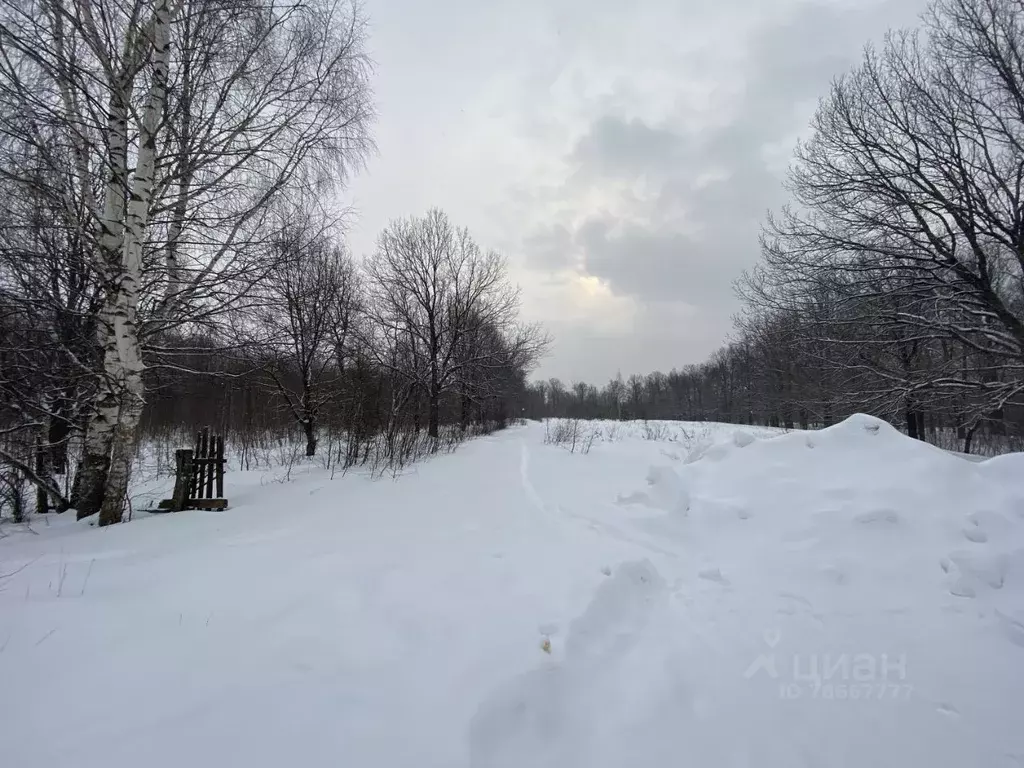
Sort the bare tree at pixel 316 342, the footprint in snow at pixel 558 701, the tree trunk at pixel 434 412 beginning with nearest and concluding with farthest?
the footprint in snow at pixel 558 701 → the bare tree at pixel 316 342 → the tree trunk at pixel 434 412

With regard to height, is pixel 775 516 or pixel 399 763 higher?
pixel 775 516

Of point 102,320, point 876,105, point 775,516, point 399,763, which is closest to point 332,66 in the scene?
point 102,320

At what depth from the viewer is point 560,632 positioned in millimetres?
2371

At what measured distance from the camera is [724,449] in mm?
5492

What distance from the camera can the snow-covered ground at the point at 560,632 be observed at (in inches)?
65.0

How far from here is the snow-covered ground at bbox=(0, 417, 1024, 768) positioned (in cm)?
165

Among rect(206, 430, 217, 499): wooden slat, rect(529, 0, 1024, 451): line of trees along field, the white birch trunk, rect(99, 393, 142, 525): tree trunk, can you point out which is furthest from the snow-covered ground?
rect(529, 0, 1024, 451): line of trees along field

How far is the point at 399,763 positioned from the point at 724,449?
5325 mm

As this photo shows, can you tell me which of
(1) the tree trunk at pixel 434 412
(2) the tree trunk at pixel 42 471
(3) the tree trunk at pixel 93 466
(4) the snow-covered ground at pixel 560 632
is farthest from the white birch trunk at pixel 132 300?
(1) the tree trunk at pixel 434 412

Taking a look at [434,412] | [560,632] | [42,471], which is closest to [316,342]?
[434,412]

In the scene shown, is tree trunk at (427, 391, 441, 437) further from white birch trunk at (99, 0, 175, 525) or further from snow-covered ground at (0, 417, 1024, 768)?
snow-covered ground at (0, 417, 1024, 768)

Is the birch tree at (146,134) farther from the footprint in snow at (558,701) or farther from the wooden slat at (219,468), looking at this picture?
the footprint in snow at (558,701)

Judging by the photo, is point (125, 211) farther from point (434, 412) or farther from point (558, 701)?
point (434, 412)

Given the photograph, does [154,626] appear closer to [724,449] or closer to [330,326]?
[724,449]
